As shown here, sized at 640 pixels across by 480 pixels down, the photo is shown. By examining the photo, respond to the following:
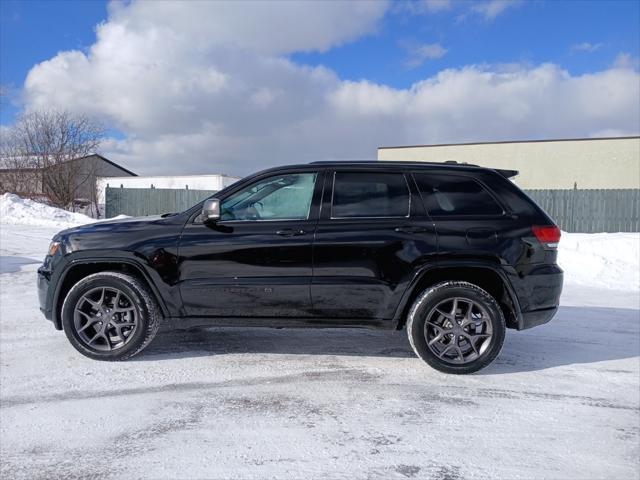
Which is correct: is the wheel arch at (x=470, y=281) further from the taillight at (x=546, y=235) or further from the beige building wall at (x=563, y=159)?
the beige building wall at (x=563, y=159)

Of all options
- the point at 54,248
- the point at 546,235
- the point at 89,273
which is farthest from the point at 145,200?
the point at 546,235

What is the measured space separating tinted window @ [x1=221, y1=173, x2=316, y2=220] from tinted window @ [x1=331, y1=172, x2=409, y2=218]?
0.26 metres

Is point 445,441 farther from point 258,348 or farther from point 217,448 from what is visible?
point 258,348

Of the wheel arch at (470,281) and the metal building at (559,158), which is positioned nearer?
the wheel arch at (470,281)

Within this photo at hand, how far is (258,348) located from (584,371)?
3.01 meters

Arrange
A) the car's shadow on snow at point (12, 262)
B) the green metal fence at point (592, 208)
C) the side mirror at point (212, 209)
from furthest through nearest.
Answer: the green metal fence at point (592, 208)
the car's shadow on snow at point (12, 262)
the side mirror at point (212, 209)

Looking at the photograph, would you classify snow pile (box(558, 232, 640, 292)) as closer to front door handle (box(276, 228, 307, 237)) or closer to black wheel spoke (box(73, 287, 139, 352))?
front door handle (box(276, 228, 307, 237))

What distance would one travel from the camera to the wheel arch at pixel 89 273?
3.68 m

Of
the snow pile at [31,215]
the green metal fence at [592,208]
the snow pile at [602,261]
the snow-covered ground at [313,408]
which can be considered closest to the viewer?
the snow-covered ground at [313,408]

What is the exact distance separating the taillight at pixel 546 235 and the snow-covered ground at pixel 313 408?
1151 millimetres

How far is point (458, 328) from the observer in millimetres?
3613

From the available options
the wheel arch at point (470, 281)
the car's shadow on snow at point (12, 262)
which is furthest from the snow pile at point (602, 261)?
the car's shadow on snow at point (12, 262)

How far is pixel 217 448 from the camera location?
2449 mm

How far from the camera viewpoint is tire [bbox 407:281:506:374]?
3.57 metres
